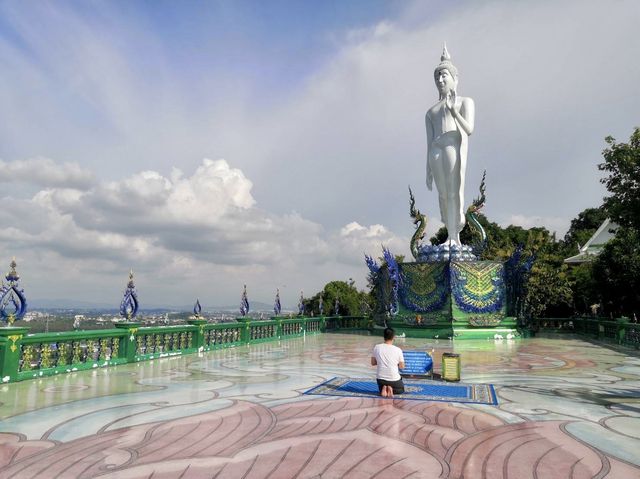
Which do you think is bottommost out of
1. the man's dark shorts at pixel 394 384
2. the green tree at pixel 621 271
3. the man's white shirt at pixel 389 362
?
the man's dark shorts at pixel 394 384

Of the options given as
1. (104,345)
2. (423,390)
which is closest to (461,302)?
(423,390)

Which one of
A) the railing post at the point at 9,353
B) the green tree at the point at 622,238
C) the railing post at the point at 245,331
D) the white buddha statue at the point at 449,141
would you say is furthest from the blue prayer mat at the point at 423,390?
the white buddha statue at the point at 449,141

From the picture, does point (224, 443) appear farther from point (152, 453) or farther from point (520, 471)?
point (520, 471)

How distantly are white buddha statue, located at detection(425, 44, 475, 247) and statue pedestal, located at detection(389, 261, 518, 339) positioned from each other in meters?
2.77

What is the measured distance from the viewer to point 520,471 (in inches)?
175

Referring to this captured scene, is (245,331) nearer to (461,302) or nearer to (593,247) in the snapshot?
(461,302)

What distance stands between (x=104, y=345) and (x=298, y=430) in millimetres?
7923

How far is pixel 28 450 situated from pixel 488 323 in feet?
67.7

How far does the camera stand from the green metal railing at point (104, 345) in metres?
9.38

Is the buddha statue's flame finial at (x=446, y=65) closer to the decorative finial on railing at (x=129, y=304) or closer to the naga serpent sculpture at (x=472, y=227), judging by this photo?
the naga serpent sculpture at (x=472, y=227)

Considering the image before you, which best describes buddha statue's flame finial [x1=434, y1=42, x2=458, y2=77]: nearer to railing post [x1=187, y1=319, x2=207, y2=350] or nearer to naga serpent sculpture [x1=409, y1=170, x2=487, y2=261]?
naga serpent sculpture [x1=409, y1=170, x2=487, y2=261]

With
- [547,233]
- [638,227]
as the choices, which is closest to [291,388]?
[638,227]

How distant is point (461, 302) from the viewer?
74.0 ft

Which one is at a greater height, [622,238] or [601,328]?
[622,238]
